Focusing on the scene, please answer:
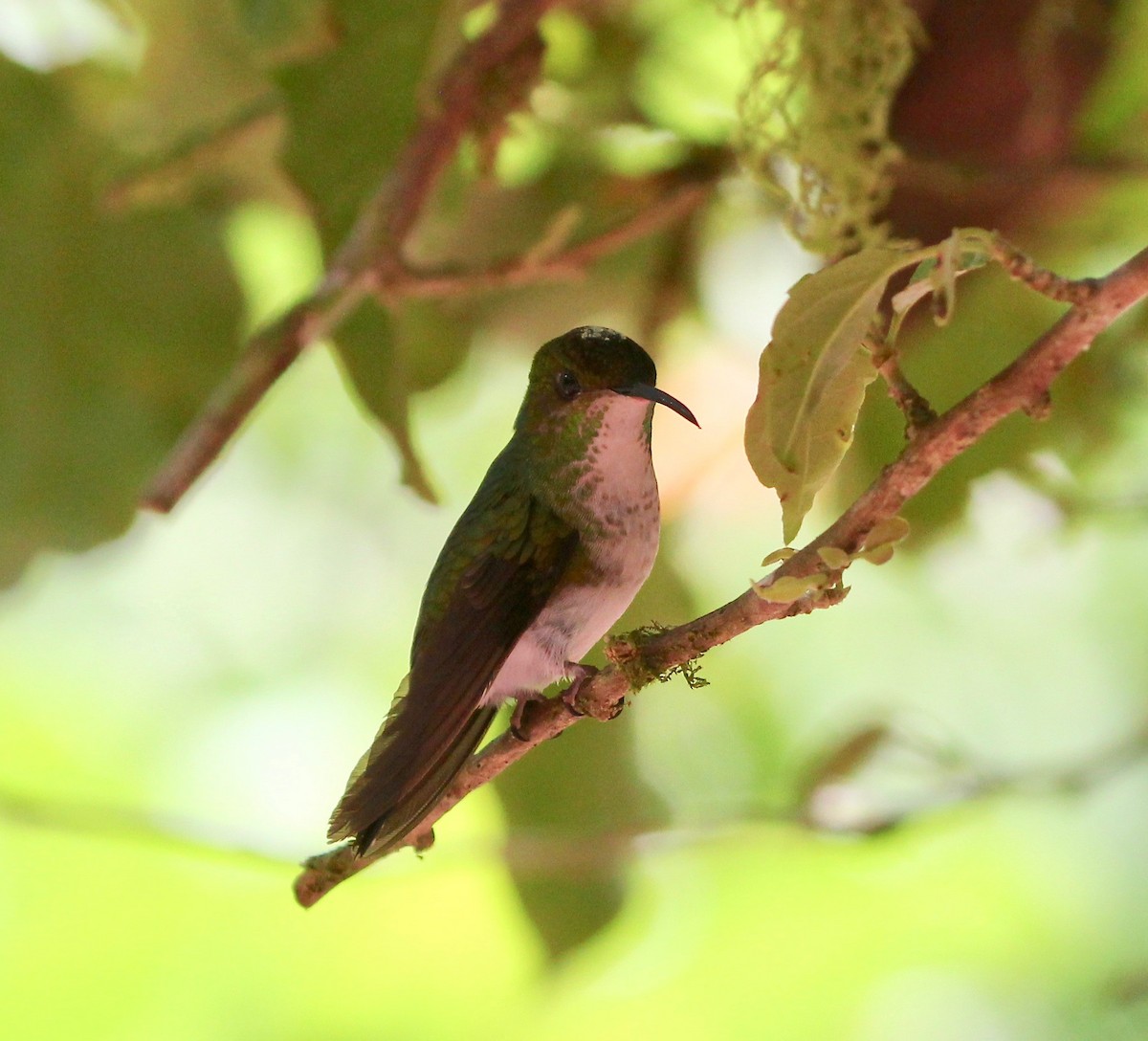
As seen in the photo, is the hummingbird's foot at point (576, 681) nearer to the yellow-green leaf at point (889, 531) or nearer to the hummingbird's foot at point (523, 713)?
the hummingbird's foot at point (523, 713)


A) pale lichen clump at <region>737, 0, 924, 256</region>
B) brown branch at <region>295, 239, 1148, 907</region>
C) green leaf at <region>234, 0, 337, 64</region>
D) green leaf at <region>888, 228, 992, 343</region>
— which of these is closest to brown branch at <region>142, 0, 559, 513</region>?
green leaf at <region>234, 0, 337, 64</region>

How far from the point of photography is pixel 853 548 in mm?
604

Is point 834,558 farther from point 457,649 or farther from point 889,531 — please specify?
point 457,649

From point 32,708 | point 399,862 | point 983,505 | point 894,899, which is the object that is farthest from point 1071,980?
point 32,708

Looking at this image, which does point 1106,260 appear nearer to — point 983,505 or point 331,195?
point 983,505

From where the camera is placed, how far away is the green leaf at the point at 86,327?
68.4 inches

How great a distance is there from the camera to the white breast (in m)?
0.98

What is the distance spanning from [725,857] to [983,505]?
1.91ft

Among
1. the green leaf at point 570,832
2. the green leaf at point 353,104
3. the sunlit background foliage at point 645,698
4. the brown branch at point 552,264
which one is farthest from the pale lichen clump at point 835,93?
the green leaf at point 570,832

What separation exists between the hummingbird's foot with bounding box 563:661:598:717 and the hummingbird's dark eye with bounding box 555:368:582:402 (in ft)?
0.71

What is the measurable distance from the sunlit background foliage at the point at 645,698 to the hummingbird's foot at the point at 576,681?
22.3 inches

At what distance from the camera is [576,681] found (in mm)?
895

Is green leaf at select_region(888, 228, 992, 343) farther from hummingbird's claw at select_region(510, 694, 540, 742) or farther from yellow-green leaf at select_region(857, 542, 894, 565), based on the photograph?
hummingbird's claw at select_region(510, 694, 540, 742)

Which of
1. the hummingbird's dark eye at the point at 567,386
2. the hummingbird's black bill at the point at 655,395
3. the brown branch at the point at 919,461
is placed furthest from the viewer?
the hummingbird's dark eye at the point at 567,386
